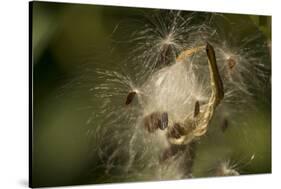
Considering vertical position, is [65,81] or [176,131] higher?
[65,81]

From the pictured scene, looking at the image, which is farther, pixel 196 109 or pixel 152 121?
pixel 196 109

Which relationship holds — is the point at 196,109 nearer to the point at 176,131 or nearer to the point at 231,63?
the point at 176,131

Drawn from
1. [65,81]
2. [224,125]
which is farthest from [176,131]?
[65,81]

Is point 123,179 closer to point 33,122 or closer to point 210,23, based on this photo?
point 33,122

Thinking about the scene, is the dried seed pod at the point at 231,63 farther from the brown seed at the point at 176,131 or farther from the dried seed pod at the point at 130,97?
the dried seed pod at the point at 130,97

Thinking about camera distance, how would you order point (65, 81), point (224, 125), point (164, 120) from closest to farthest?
point (65, 81), point (164, 120), point (224, 125)

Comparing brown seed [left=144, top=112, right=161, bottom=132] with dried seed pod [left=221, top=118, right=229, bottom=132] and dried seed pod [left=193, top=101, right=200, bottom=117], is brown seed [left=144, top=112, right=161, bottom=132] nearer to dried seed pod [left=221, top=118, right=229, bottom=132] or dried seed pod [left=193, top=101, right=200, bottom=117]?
dried seed pod [left=193, top=101, right=200, bottom=117]

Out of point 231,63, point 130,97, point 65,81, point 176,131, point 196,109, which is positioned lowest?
point 176,131

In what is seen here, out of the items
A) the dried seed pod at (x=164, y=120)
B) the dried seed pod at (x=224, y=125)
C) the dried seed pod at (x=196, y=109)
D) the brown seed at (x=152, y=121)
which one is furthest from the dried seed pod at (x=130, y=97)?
the dried seed pod at (x=224, y=125)

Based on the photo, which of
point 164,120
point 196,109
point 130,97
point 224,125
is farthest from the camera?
point 224,125
